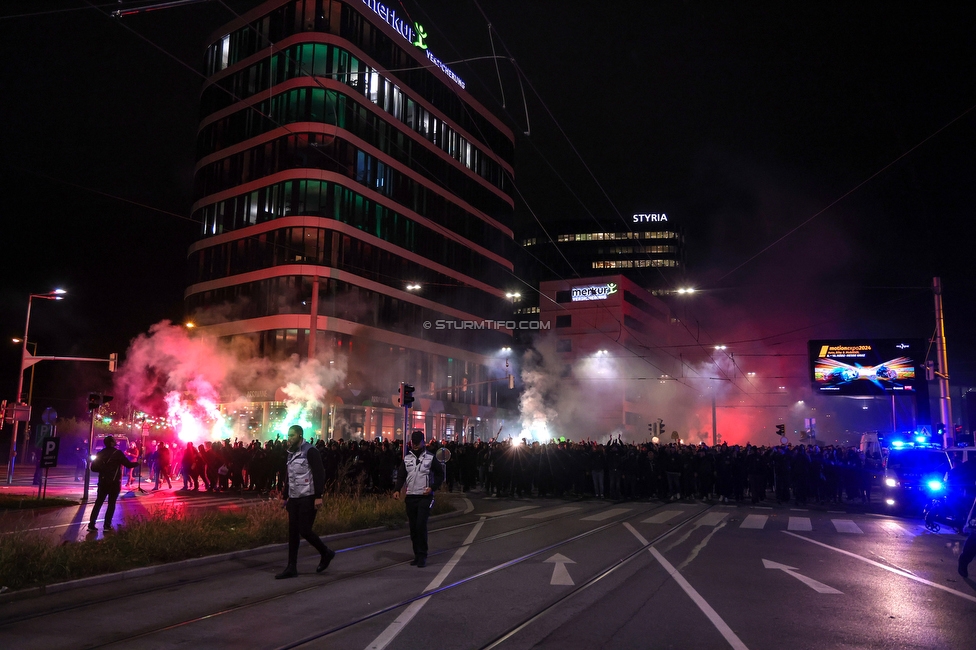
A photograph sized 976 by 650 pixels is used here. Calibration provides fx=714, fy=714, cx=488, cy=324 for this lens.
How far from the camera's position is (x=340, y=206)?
45.9 metres

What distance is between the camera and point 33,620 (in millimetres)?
6531

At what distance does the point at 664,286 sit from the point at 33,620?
114642 millimetres

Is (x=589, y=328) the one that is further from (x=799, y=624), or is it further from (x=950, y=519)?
(x=799, y=624)

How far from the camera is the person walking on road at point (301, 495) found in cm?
856

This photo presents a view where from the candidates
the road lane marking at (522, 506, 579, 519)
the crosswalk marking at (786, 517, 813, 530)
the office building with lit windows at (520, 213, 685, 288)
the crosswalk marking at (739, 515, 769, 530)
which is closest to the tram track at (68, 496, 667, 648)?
the road lane marking at (522, 506, 579, 519)

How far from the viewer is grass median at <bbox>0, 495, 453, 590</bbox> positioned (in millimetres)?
7973

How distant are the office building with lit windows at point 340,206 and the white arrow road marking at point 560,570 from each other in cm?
3101

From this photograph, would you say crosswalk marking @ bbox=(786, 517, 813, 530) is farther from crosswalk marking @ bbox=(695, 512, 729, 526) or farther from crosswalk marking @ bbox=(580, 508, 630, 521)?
crosswalk marking @ bbox=(580, 508, 630, 521)

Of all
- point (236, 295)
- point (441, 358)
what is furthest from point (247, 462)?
point (441, 358)

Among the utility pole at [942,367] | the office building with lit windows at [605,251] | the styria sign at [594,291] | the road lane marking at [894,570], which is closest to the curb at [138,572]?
the road lane marking at [894,570]

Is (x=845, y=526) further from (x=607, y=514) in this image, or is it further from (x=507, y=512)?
(x=507, y=512)

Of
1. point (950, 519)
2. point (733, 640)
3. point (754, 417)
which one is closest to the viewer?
point (733, 640)

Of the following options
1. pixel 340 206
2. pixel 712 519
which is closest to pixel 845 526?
pixel 712 519

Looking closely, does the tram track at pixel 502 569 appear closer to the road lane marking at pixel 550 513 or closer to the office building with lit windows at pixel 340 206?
the road lane marking at pixel 550 513
